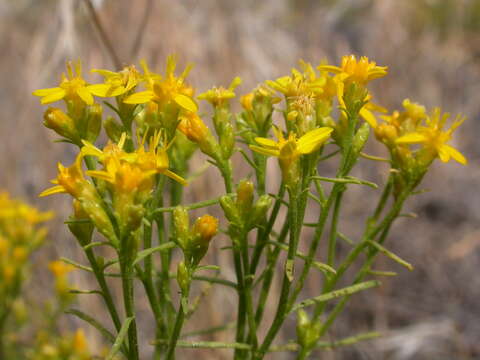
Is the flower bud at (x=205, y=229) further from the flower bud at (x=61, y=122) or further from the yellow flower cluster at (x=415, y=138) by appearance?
the yellow flower cluster at (x=415, y=138)

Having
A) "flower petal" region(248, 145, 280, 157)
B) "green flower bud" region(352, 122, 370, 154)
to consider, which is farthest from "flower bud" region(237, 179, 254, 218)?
"green flower bud" region(352, 122, 370, 154)

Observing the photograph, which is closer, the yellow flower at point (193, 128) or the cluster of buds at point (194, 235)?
the cluster of buds at point (194, 235)

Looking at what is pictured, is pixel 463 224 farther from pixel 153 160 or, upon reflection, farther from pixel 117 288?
pixel 153 160

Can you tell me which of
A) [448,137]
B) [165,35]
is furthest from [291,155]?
[165,35]

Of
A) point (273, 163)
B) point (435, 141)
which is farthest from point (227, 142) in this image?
point (273, 163)

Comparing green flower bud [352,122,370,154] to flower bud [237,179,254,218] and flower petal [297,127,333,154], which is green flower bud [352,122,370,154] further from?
flower bud [237,179,254,218]

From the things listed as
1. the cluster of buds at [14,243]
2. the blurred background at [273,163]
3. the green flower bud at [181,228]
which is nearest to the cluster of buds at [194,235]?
the green flower bud at [181,228]

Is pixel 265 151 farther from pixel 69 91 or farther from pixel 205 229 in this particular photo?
pixel 69 91
